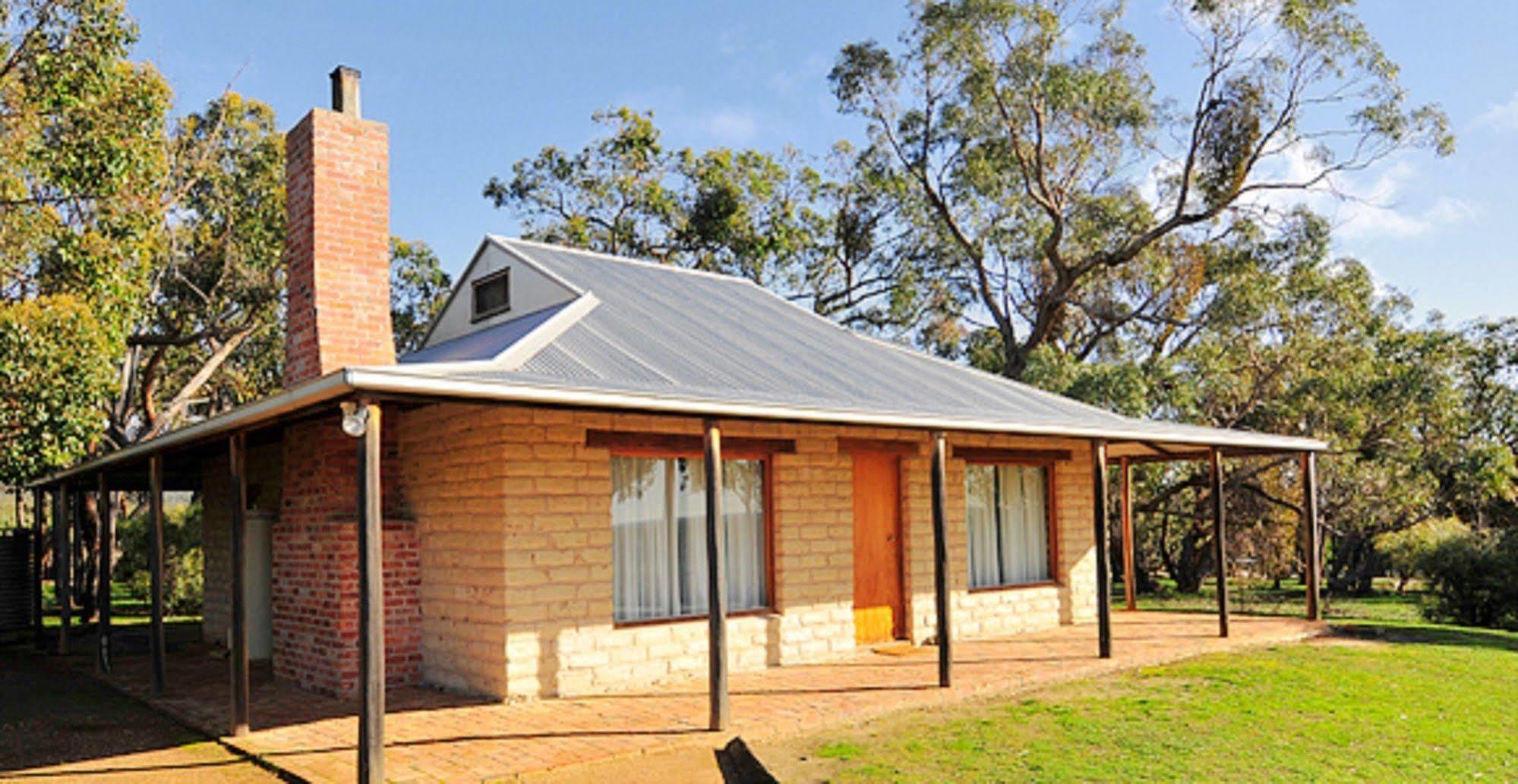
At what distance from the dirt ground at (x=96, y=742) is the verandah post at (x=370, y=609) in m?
0.99

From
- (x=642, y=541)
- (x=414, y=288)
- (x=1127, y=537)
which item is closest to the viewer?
(x=642, y=541)

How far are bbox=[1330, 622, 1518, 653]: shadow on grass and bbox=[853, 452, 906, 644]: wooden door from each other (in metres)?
5.26

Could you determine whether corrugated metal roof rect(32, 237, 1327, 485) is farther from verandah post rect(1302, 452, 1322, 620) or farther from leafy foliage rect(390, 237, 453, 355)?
leafy foliage rect(390, 237, 453, 355)

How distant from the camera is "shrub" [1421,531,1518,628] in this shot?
15.1m

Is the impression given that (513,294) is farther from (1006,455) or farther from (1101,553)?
(1101,553)

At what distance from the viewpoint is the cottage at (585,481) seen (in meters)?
7.86

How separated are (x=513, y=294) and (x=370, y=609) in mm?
6373

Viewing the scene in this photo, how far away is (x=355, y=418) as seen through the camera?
20.6 feet

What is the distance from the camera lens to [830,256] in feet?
94.0

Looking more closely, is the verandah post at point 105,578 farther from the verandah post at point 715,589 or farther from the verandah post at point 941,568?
the verandah post at point 941,568

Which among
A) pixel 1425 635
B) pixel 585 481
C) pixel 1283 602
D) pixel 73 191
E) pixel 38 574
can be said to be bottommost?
pixel 1283 602

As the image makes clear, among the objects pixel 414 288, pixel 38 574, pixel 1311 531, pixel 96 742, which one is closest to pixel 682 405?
pixel 96 742

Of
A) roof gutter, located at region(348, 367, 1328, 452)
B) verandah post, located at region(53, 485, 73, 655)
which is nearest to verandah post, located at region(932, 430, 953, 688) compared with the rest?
roof gutter, located at region(348, 367, 1328, 452)

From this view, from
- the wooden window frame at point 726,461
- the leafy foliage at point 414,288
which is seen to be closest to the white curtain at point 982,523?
the wooden window frame at point 726,461
